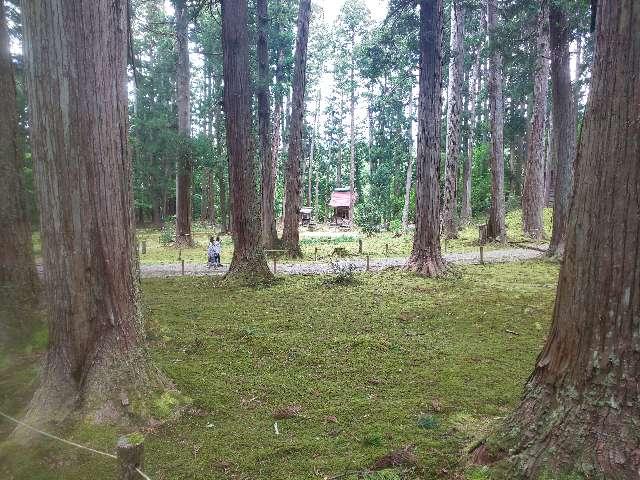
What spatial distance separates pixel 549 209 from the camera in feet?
98.0

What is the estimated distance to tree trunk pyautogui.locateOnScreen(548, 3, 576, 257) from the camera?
13086 millimetres

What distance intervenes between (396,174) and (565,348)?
39.2 metres

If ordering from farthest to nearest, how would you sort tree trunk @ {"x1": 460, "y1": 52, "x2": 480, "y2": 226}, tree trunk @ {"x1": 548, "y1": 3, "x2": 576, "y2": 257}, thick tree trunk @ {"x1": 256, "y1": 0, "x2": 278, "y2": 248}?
tree trunk @ {"x1": 460, "y1": 52, "x2": 480, "y2": 226} < thick tree trunk @ {"x1": 256, "y1": 0, "x2": 278, "y2": 248} < tree trunk @ {"x1": 548, "y1": 3, "x2": 576, "y2": 257}

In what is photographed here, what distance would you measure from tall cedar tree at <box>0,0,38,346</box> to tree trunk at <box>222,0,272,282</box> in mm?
4786

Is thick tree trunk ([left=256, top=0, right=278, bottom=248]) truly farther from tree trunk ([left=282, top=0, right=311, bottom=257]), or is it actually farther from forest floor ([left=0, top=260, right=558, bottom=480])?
forest floor ([left=0, top=260, right=558, bottom=480])

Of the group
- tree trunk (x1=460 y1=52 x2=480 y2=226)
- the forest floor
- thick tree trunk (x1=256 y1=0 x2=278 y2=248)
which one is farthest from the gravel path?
tree trunk (x1=460 y1=52 x2=480 y2=226)

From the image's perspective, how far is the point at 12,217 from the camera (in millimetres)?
5688

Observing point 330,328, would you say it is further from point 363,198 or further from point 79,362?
point 363,198

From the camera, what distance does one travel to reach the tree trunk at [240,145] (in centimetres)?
991

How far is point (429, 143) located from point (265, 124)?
705cm

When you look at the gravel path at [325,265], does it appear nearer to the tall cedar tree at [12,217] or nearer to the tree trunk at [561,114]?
the tree trunk at [561,114]

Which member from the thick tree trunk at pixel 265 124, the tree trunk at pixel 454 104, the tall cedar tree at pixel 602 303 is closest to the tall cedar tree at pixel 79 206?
the tall cedar tree at pixel 602 303

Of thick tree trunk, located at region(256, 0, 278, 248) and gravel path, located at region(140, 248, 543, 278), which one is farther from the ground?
thick tree trunk, located at region(256, 0, 278, 248)

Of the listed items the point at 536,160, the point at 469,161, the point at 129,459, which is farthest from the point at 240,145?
the point at 469,161
